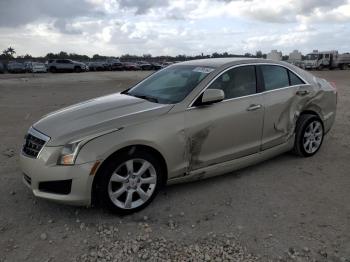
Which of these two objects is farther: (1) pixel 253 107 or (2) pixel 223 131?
(1) pixel 253 107

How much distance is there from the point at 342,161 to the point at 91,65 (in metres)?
49.1

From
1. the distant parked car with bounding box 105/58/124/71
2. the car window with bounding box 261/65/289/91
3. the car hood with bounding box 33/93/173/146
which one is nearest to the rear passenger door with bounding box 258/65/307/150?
the car window with bounding box 261/65/289/91

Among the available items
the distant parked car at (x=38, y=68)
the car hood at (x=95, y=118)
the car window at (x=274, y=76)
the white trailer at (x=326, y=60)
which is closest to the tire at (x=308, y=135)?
the car window at (x=274, y=76)

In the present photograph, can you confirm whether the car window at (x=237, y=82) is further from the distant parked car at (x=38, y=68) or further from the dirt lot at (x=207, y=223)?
the distant parked car at (x=38, y=68)

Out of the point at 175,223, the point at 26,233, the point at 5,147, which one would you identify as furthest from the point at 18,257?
the point at 5,147

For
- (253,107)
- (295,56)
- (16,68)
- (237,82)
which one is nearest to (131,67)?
(16,68)

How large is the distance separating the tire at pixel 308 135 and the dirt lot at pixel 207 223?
420mm

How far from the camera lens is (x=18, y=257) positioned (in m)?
3.36

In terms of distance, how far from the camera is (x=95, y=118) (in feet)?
13.8

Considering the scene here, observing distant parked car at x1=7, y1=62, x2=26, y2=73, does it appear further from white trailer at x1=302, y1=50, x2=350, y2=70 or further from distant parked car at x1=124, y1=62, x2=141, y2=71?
white trailer at x1=302, y1=50, x2=350, y2=70

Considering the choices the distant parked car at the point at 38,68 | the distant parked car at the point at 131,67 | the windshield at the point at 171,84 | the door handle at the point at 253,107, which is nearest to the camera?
the windshield at the point at 171,84

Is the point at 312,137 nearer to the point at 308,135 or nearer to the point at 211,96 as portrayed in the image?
the point at 308,135

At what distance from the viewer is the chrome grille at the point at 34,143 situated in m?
3.98

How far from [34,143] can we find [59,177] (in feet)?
1.90
